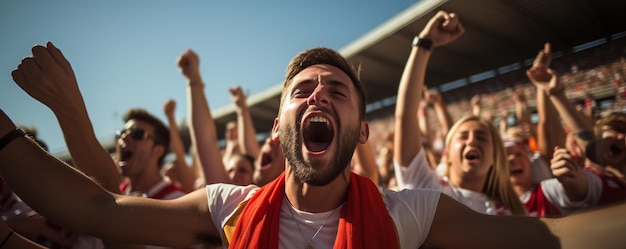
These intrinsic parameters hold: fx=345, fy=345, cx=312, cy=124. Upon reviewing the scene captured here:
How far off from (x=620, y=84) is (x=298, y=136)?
9.37 ft

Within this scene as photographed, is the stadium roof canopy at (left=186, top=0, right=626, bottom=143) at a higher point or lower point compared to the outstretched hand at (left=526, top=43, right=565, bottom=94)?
higher

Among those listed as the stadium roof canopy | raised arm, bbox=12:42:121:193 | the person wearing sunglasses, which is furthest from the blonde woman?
the person wearing sunglasses

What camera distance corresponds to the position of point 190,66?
9.41 feet

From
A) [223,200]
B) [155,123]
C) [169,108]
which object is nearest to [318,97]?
[223,200]

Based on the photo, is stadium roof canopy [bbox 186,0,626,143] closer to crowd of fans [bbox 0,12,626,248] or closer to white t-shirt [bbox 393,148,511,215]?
crowd of fans [bbox 0,12,626,248]

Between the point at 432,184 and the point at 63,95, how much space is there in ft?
7.03

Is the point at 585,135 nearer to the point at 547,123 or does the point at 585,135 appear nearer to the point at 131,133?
the point at 547,123

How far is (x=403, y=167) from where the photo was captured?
7.88ft

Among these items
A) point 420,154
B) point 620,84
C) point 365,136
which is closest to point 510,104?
point 620,84

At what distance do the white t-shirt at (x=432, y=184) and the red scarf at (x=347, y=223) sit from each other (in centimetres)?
86

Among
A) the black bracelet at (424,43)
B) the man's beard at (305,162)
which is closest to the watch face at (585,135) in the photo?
the black bracelet at (424,43)

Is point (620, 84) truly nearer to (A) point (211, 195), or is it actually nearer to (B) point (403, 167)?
(B) point (403, 167)

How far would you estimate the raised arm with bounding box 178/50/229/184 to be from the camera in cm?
267

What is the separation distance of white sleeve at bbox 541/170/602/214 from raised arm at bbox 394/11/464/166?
101 cm
